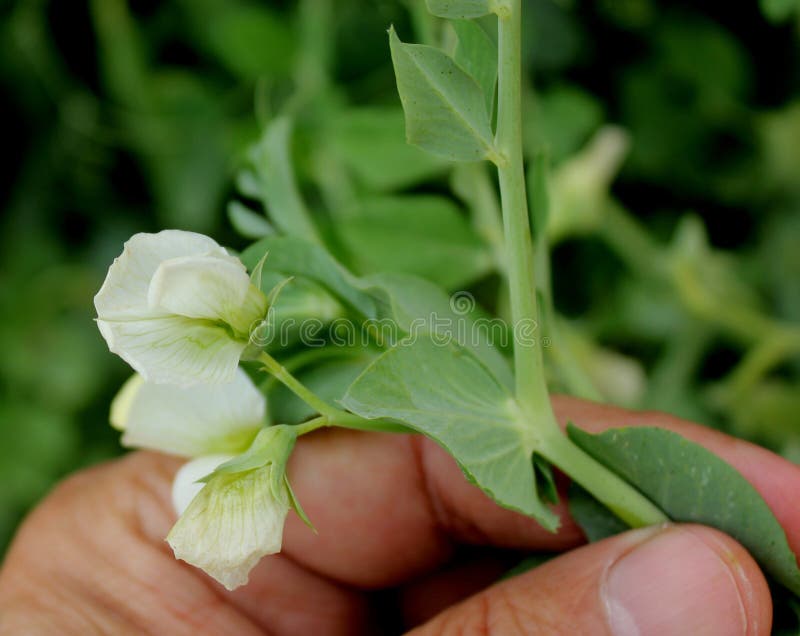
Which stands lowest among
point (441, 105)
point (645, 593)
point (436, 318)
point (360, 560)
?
point (360, 560)

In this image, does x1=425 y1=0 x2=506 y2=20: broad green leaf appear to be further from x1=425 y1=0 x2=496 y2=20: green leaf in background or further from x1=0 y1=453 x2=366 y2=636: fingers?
x1=0 y1=453 x2=366 y2=636: fingers

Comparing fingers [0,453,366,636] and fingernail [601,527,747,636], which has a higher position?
fingernail [601,527,747,636]

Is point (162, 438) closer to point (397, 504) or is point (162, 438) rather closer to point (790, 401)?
point (397, 504)

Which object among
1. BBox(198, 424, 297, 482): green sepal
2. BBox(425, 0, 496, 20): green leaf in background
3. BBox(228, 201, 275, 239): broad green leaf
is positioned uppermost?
BBox(425, 0, 496, 20): green leaf in background

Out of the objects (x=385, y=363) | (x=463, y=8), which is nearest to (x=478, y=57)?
(x=463, y=8)

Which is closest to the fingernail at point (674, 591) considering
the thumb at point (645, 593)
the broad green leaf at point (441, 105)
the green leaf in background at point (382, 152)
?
the thumb at point (645, 593)

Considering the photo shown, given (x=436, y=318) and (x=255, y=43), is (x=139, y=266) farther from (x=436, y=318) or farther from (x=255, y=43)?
(x=255, y=43)

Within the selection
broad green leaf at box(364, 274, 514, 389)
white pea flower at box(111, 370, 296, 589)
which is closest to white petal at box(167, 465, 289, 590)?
white pea flower at box(111, 370, 296, 589)

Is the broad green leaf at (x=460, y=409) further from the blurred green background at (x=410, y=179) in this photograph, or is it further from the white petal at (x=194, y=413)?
the blurred green background at (x=410, y=179)
